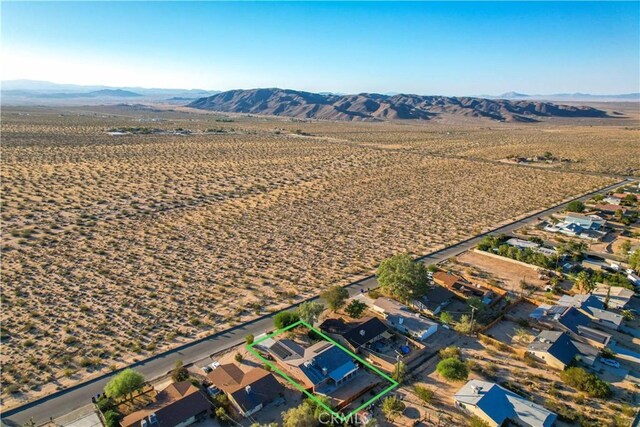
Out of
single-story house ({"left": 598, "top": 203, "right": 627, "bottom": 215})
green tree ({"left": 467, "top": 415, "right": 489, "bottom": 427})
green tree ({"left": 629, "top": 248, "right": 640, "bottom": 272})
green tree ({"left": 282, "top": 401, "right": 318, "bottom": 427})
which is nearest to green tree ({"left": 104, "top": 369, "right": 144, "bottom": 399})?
green tree ({"left": 282, "top": 401, "right": 318, "bottom": 427})

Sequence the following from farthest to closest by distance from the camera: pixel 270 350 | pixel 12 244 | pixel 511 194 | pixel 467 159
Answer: pixel 467 159 → pixel 511 194 → pixel 12 244 → pixel 270 350

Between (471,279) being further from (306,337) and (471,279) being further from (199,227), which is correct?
(199,227)

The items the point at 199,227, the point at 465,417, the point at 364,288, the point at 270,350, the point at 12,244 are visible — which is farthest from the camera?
the point at 199,227

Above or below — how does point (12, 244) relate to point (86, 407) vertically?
above

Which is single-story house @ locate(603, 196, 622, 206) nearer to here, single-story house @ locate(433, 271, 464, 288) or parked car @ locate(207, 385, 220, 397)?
single-story house @ locate(433, 271, 464, 288)

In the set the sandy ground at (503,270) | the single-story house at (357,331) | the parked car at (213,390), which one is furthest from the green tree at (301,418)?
the sandy ground at (503,270)

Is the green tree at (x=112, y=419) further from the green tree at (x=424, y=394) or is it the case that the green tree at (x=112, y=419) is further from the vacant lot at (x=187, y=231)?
the green tree at (x=424, y=394)

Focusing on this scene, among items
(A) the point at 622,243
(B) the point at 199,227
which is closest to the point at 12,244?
(B) the point at 199,227
